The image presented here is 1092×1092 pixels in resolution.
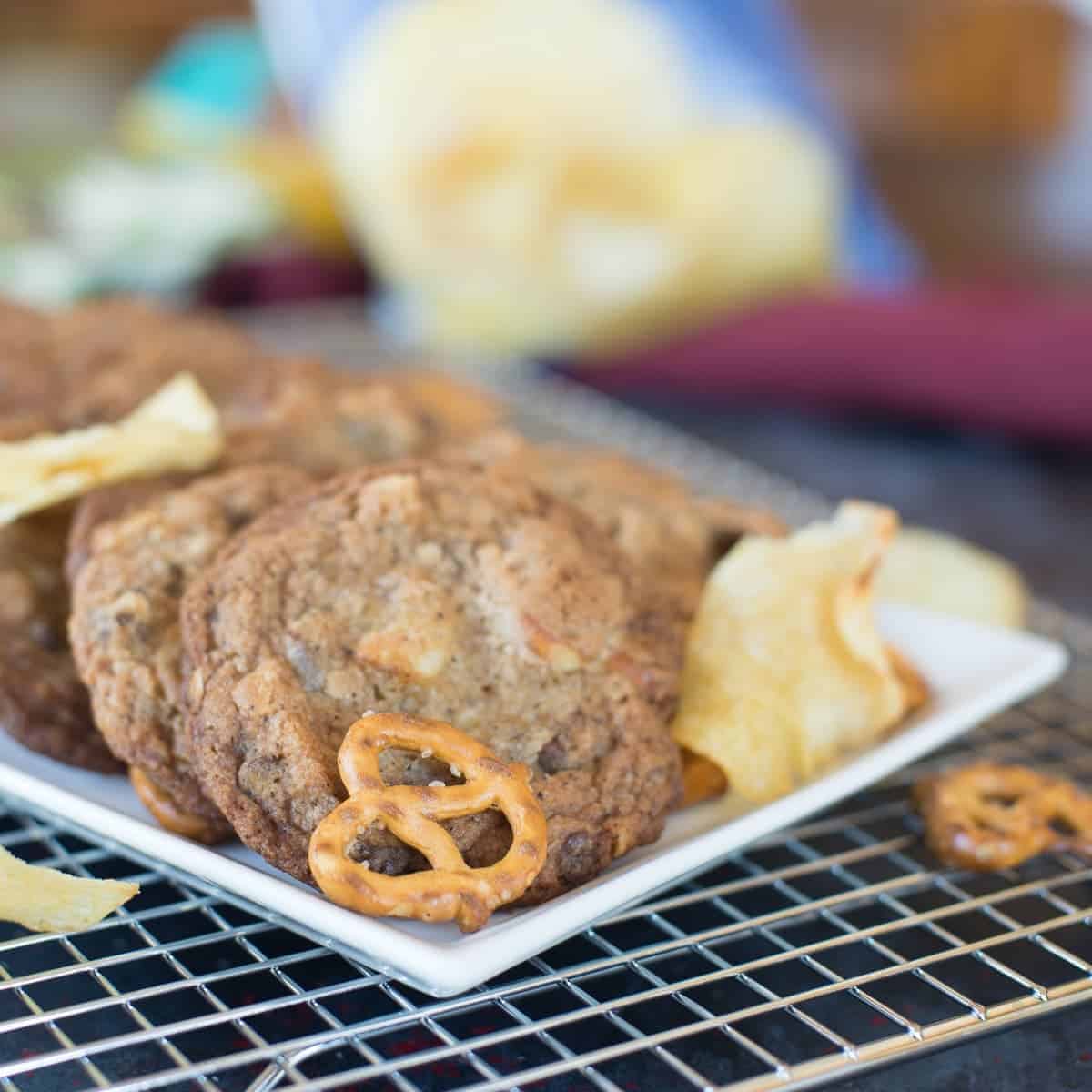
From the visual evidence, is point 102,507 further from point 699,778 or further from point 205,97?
point 205,97

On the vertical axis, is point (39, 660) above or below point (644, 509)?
below

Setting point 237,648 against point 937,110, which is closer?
point 237,648

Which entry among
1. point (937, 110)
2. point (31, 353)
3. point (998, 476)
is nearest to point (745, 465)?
point (998, 476)

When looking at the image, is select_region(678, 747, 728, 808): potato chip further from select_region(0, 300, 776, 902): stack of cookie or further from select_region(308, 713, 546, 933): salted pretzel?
select_region(308, 713, 546, 933): salted pretzel

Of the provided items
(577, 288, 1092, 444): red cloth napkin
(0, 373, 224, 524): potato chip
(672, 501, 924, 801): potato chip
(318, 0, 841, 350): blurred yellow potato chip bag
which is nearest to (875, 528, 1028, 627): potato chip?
(672, 501, 924, 801): potato chip

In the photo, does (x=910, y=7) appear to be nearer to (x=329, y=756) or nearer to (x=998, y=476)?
(x=998, y=476)

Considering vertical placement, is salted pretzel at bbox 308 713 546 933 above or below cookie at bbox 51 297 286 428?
below

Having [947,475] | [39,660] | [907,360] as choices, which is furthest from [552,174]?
[39,660]
